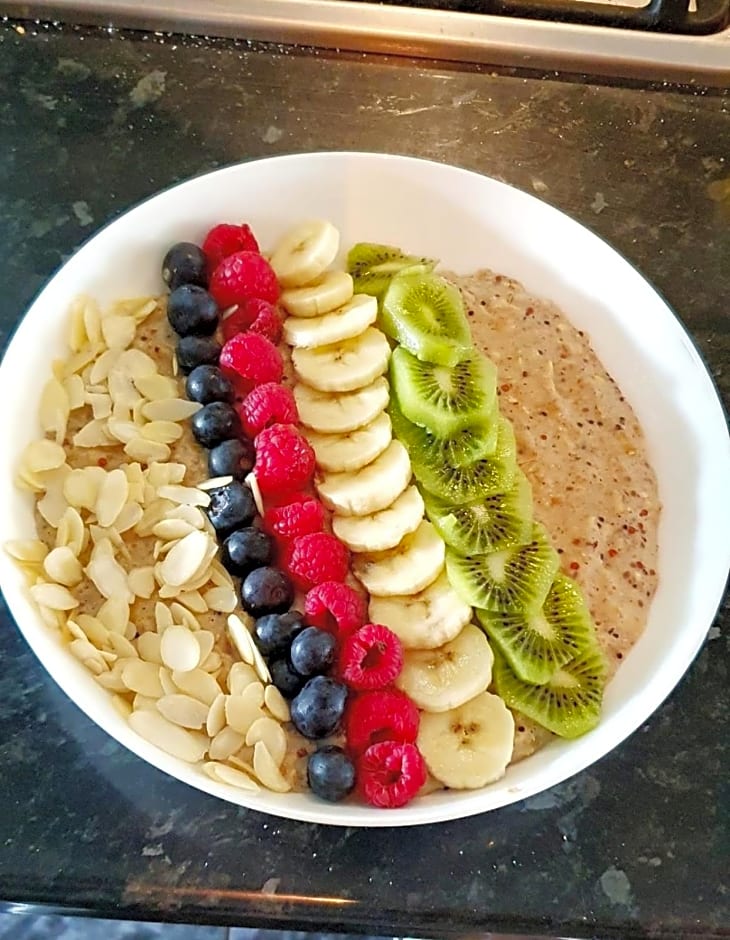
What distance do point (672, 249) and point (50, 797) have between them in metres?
1.10

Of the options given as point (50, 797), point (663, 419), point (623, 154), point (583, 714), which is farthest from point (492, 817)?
point (623, 154)

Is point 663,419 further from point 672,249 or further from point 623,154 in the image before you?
point 623,154

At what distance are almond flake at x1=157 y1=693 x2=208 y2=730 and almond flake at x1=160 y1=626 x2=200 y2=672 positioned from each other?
0.03 metres

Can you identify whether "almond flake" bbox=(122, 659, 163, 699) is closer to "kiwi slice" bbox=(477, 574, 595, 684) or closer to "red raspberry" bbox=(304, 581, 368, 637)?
"red raspberry" bbox=(304, 581, 368, 637)

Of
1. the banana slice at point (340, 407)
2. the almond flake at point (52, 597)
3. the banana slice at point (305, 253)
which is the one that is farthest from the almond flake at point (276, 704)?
the banana slice at point (305, 253)

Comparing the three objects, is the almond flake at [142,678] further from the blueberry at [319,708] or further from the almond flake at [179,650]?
the blueberry at [319,708]

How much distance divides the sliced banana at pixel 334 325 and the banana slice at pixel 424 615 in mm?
359

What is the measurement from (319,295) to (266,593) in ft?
1.42

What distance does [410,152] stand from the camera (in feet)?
4.70

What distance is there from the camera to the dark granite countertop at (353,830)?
94 cm

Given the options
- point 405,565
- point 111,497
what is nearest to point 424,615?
point 405,565

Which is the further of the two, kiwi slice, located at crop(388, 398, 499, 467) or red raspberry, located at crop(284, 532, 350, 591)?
kiwi slice, located at crop(388, 398, 499, 467)

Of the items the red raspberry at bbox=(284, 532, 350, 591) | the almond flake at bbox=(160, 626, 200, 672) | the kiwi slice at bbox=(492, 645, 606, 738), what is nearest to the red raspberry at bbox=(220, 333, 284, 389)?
the red raspberry at bbox=(284, 532, 350, 591)

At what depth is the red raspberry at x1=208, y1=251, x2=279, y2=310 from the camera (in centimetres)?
129
